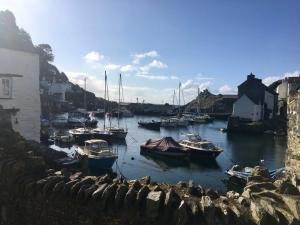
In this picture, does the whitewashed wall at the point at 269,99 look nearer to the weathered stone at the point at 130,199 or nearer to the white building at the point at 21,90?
the white building at the point at 21,90

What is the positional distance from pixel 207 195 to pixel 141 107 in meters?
164

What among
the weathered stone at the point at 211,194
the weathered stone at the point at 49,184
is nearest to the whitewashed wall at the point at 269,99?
the weathered stone at the point at 211,194

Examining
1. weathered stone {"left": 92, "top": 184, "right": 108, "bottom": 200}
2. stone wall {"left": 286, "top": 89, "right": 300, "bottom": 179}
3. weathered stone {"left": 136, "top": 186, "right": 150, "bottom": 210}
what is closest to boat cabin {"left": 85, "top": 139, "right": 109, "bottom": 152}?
weathered stone {"left": 92, "top": 184, "right": 108, "bottom": 200}

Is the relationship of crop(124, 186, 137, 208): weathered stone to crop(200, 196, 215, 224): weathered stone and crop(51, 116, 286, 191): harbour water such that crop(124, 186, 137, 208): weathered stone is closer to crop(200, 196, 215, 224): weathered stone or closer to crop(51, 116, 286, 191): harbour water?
crop(200, 196, 215, 224): weathered stone

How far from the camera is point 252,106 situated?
4070 inches

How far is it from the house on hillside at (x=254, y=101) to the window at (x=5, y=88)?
8434 cm

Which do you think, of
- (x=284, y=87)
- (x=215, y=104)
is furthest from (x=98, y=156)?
→ (x=215, y=104)

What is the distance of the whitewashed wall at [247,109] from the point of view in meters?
103

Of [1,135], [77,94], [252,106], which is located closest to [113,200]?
[1,135]

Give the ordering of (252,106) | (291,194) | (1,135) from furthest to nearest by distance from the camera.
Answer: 1. (252,106)
2. (1,135)
3. (291,194)

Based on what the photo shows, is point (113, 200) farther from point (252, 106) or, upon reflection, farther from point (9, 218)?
point (252, 106)

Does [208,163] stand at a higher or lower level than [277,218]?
lower

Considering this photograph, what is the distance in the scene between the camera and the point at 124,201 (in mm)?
10461

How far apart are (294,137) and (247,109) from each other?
311 feet
